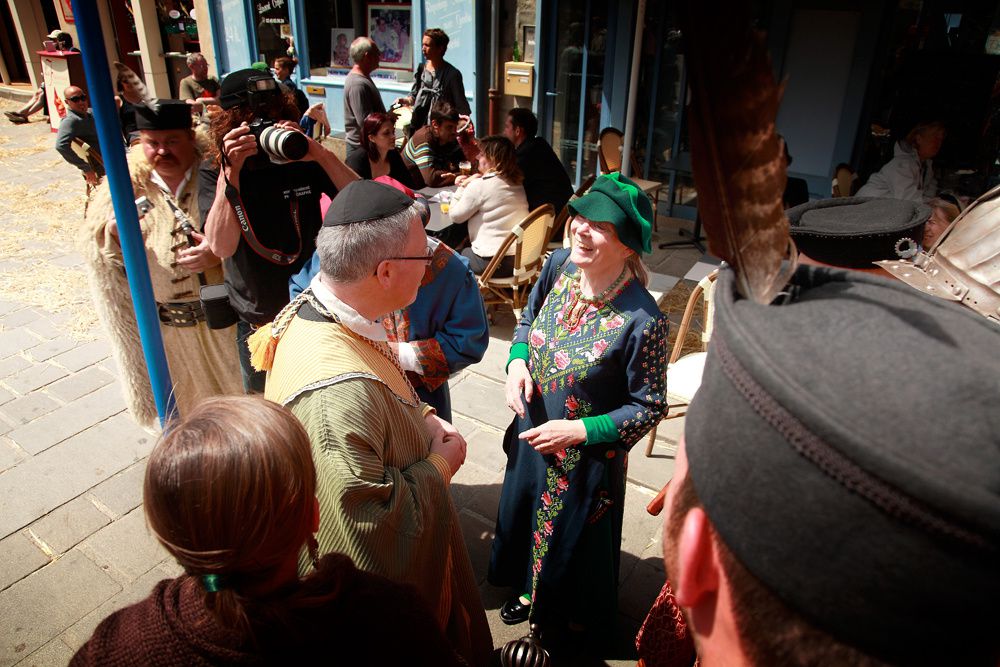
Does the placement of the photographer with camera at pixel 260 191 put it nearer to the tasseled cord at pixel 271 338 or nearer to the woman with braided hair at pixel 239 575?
the tasseled cord at pixel 271 338

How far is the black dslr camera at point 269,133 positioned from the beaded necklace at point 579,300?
140cm

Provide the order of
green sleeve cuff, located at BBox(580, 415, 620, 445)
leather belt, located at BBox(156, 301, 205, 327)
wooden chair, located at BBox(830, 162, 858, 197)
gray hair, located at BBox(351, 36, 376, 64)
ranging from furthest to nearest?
gray hair, located at BBox(351, 36, 376, 64) → wooden chair, located at BBox(830, 162, 858, 197) → leather belt, located at BBox(156, 301, 205, 327) → green sleeve cuff, located at BBox(580, 415, 620, 445)

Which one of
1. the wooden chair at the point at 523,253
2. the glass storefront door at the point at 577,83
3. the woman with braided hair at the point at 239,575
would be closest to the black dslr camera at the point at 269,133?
the woman with braided hair at the point at 239,575

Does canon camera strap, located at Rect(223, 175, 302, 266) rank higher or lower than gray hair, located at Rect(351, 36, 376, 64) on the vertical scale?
lower

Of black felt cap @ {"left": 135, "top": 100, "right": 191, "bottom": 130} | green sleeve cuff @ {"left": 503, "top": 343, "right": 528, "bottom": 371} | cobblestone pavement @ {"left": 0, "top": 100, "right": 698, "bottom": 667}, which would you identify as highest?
black felt cap @ {"left": 135, "top": 100, "right": 191, "bottom": 130}

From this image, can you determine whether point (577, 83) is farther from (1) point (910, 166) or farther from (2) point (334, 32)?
(2) point (334, 32)

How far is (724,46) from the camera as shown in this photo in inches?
30.7

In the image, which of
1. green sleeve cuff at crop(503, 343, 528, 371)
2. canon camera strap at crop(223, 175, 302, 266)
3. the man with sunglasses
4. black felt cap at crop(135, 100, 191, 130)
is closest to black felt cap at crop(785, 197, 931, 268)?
green sleeve cuff at crop(503, 343, 528, 371)

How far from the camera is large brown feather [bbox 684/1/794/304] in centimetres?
77

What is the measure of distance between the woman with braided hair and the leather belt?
2310 mm

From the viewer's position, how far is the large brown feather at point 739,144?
0.77 meters

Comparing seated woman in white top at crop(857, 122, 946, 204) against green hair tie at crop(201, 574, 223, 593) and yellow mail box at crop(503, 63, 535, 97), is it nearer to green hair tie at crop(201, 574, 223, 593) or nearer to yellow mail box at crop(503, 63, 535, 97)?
yellow mail box at crop(503, 63, 535, 97)

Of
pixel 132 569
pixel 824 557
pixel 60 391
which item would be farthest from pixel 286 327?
pixel 60 391

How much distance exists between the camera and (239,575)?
3.78 ft
